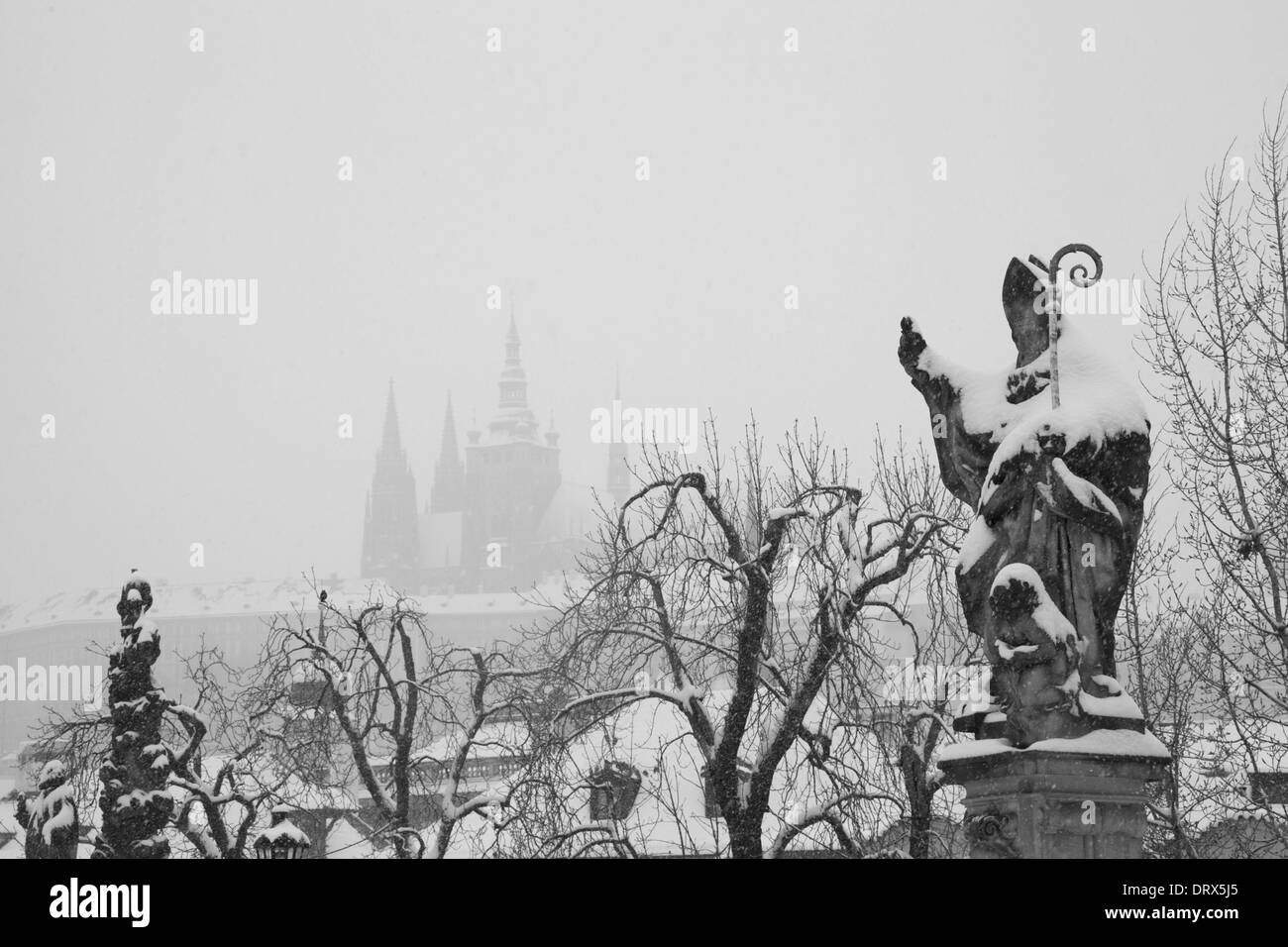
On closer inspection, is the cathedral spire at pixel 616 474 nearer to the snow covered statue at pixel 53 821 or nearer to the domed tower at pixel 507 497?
the domed tower at pixel 507 497

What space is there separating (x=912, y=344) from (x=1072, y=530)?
4.65 ft

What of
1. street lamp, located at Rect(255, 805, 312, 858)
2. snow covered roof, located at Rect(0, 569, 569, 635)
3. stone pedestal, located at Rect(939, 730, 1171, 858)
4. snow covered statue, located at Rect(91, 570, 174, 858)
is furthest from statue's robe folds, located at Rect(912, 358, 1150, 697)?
snow covered roof, located at Rect(0, 569, 569, 635)

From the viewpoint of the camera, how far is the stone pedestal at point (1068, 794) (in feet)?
23.9

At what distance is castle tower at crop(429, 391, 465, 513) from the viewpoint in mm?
189875

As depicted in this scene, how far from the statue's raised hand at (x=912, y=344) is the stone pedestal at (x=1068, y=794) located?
215cm

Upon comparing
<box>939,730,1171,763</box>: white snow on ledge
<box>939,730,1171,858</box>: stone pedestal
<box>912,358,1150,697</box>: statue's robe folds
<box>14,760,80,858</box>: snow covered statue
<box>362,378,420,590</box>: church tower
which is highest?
<box>362,378,420,590</box>: church tower

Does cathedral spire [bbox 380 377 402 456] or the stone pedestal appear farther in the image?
cathedral spire [bbox 380 377 402 456]

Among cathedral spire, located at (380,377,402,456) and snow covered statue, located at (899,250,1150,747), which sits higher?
cathedral spire, located at (380,377,402,456)

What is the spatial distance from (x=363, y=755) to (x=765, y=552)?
806 centimetres

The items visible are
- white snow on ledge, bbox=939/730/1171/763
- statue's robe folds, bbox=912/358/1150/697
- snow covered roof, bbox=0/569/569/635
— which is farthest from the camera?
snow covered roof, bbox=0/569/569/635

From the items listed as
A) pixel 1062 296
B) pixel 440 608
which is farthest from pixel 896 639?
pixel 1062 296
